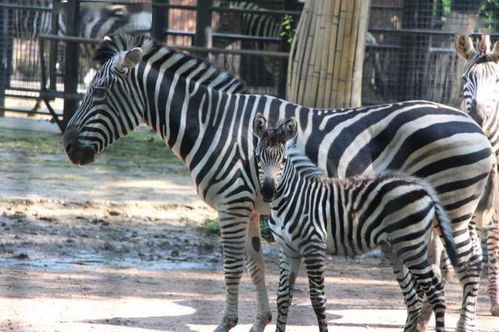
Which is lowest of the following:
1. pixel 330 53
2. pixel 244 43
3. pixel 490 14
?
pixel 244 43

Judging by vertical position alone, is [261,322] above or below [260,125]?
below

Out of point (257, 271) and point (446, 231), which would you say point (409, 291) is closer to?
point (446, 231)

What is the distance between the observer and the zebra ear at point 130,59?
6145 mm

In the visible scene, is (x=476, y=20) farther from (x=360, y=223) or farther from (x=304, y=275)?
(x=360, y=223)

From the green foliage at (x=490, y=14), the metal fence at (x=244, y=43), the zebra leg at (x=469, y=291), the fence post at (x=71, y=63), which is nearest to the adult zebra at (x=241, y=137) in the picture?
the zebra leg at (x=469, y=291)

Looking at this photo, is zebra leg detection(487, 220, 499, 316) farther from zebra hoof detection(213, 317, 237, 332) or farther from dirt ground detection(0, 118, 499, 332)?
zebra hoof detection(213, 317, 237, 332)

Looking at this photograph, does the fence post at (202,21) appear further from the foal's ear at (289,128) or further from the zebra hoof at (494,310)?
the foal's ear at (289,128)

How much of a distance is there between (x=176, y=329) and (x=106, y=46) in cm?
185

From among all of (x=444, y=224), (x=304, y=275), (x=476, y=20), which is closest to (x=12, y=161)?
(x=304, y=275)

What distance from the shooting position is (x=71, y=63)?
12.9 meters

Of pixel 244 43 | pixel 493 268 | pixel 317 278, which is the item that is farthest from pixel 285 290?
pixel 244 43

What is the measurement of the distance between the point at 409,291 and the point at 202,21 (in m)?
7.40

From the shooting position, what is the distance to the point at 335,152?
19.8 ft

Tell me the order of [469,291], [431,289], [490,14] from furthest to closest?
[490,14] → [469,291] → [431,289]
